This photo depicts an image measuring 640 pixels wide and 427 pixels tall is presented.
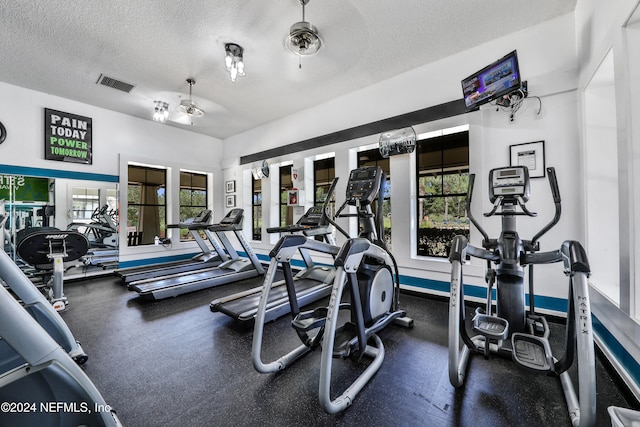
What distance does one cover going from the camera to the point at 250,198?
662cm

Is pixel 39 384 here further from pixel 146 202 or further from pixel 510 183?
pixel 146 202

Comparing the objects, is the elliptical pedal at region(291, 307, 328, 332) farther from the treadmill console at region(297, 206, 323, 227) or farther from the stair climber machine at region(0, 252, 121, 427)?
the treadmill console at region(297, 206, 323, 227)

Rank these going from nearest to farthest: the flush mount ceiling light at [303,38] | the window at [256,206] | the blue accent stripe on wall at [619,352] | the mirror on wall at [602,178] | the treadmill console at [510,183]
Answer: the blue accent stripe on wall at [619,352] < the treadmill console at [510,183] < the mirror on wall at [602,178] < the flush mount ceiling light at [303,38] < the window at [256,206]

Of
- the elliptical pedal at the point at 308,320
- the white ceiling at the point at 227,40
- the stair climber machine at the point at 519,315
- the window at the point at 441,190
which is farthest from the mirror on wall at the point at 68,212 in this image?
the window at the point at 441,190

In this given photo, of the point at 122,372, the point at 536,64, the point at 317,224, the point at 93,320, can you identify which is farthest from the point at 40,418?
the point at 536,64

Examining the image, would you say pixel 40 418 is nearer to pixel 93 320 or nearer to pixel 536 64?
pixel 93 320

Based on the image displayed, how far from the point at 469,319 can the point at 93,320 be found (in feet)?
14.2

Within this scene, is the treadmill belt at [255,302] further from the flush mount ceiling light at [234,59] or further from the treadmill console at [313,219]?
the flush mount ceiling light at [234,59]

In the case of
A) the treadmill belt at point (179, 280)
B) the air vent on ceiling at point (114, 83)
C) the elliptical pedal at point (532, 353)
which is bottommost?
the treadmill belt at point (179, 280)

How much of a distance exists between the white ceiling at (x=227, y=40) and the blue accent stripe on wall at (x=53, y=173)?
137cm

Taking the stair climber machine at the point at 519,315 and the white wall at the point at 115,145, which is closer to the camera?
the stair climber machine at the point at 519,315

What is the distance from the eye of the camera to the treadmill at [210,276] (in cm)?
367

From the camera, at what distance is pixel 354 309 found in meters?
1.83

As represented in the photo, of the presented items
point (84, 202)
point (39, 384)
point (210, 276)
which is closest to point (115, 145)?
point (84, 202)
